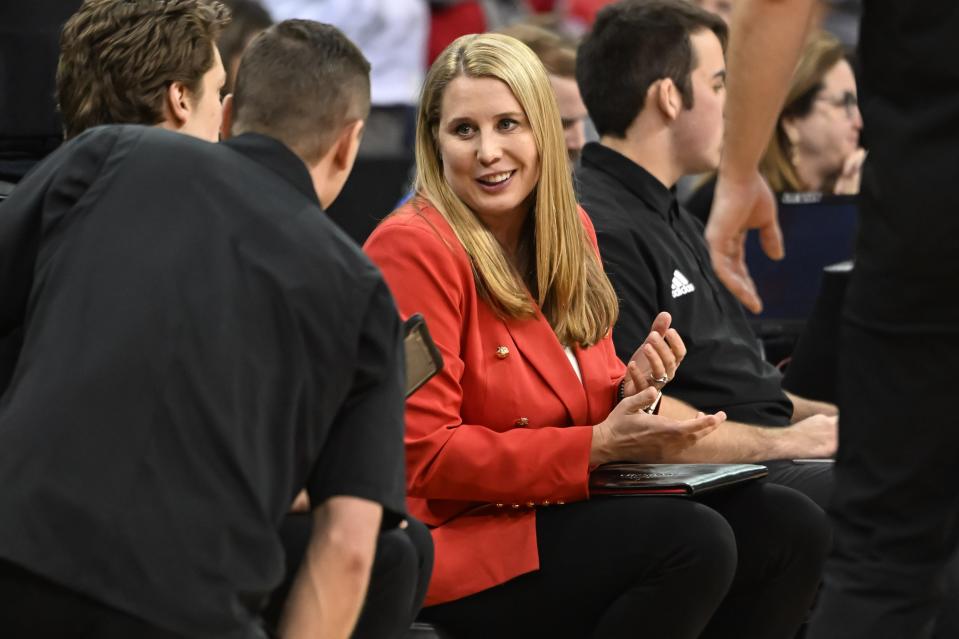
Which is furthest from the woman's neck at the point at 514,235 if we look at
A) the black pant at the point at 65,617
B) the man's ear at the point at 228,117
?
the black pant at the point at 65,617

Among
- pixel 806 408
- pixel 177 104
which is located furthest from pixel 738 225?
pixel 177 104

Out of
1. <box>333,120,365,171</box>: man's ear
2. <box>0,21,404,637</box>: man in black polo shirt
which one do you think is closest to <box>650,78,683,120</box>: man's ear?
<box>333,120,365,171</box>: man's ear

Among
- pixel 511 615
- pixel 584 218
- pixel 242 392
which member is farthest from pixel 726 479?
pixel 242 392

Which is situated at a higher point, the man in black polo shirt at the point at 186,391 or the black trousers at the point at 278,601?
the man in black polo shirt at the point at 186,391

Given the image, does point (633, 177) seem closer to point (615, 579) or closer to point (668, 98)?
point (668, 98)

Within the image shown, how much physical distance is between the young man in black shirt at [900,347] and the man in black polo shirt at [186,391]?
0.72m

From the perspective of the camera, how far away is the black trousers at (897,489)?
85.0 inches

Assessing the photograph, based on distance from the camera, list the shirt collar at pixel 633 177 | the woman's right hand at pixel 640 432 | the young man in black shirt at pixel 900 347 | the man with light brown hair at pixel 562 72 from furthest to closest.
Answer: the man with light brown hair at pixel 562 72 → the shirt collar at pixel 633 177 → the woman's right hand at pixel 640 432 → the young man in black shirt at pixel 900 347

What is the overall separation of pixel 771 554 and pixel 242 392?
61.9 inches

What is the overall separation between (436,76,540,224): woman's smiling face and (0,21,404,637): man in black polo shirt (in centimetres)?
98

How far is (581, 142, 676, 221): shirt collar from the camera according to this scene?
4137 mm

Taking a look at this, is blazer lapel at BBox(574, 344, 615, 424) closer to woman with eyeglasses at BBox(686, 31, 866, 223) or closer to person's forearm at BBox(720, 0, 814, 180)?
person's forearm at BBox(720, 0, 814, 180)

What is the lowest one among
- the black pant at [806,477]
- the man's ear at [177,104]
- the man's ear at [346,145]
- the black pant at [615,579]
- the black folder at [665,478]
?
the black pant at [806,477]

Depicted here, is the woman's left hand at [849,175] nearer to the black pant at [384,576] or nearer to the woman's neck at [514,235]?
the woman's neck at [514,235]
